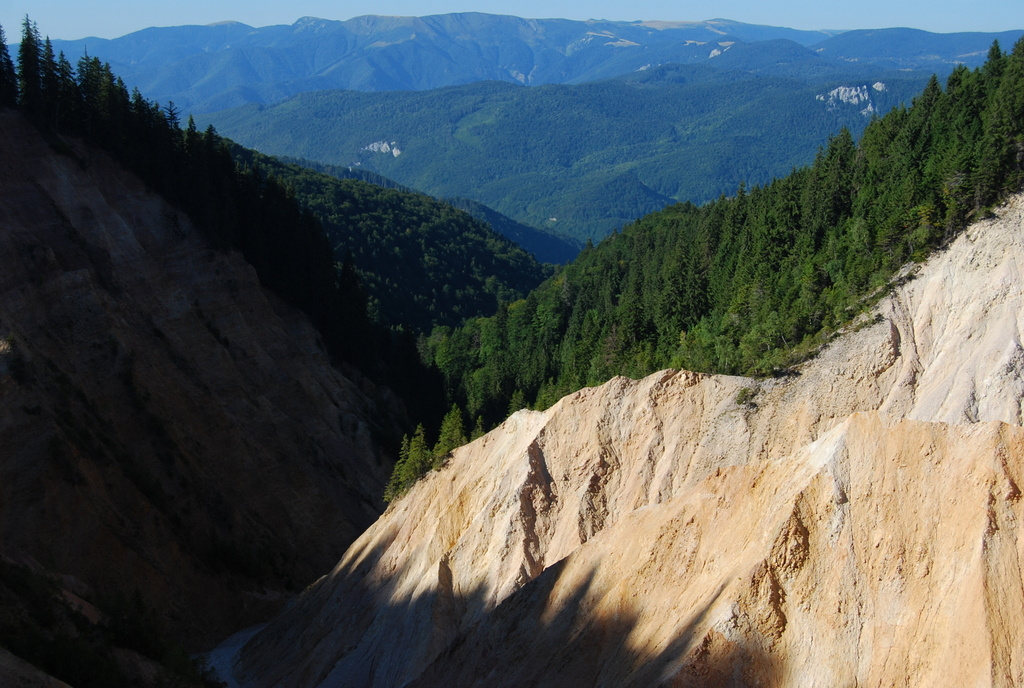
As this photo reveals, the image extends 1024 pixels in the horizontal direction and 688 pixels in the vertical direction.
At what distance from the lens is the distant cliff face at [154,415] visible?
34.7 metres

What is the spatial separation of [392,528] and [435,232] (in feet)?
375

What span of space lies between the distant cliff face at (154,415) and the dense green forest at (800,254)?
525 inches

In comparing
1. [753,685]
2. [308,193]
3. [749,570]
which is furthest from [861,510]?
[308,193]

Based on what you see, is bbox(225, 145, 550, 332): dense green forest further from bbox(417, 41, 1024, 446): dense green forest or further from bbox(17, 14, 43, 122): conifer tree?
bbox(17, 14, 43, 122): conifer tree

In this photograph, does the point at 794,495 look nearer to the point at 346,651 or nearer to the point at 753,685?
the point at 753,685

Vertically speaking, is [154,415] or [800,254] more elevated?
[800,254]

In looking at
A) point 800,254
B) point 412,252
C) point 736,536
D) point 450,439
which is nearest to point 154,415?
point 450,439

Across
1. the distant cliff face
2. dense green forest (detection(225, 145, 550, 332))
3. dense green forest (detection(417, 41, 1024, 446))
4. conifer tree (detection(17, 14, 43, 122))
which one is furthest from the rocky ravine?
dense green forest (detection(225, 145, 550, 332))

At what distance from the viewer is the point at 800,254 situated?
4534cm

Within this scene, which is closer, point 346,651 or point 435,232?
point 346,651

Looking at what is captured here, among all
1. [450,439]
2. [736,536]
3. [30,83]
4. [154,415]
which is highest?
[30,83]

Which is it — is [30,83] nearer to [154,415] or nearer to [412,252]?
[154,415]

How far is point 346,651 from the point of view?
32.6 m

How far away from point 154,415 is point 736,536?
29.5 m
